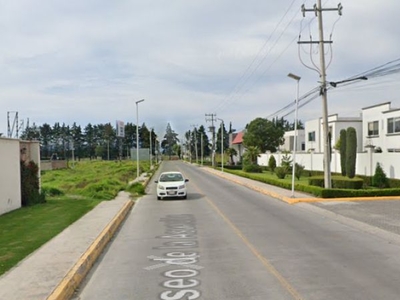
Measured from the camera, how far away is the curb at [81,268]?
7485 millimetres

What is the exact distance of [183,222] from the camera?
56.2 feet

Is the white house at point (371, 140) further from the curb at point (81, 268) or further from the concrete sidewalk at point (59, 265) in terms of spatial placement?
the concrete sidewalk at point (59, 265)

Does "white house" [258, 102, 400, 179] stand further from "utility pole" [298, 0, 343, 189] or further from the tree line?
the tree line

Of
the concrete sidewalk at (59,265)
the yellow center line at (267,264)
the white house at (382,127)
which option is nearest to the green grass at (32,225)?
the concrete sidewalk at (59,265)

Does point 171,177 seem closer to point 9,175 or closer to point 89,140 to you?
point 9,175

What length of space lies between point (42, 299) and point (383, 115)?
4984 cm

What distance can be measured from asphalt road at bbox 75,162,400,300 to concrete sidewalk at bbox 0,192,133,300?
0.29 meters

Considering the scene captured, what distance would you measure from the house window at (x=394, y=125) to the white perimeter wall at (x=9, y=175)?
1521 inches

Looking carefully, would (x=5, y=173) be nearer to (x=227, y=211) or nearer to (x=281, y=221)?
(x=227, y=211)

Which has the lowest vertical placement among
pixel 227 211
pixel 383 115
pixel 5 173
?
pixel 227 211

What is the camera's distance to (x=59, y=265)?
9430 mm

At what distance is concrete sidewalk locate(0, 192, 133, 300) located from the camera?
753cm

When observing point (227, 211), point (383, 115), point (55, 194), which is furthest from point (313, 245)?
point (383, 115)

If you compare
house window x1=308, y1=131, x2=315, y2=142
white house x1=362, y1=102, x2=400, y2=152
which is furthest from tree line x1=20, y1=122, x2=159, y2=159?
white house x1=362, y1=102, x2=400, y2=152
